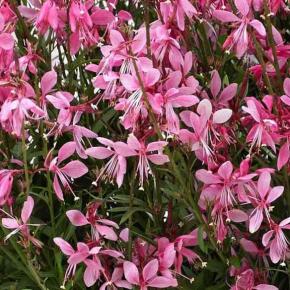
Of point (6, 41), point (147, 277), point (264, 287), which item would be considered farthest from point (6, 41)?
point (264, 287)

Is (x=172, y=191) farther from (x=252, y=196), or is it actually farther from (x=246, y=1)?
(x=246, y=1)

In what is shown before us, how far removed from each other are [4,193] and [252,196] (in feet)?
1.01

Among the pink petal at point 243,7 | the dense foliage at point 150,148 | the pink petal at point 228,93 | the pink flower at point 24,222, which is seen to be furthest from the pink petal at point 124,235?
the pink petal at point 243,7

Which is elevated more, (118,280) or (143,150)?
(143,150)

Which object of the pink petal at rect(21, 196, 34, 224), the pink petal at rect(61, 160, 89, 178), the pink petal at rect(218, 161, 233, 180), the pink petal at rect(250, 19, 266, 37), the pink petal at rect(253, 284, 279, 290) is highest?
the pink petal at rect(250, 19, 266, 37)

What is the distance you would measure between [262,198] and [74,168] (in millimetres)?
247

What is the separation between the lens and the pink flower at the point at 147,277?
1062 millimetres

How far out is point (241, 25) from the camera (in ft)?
3.51

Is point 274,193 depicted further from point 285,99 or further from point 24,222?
point 24,222

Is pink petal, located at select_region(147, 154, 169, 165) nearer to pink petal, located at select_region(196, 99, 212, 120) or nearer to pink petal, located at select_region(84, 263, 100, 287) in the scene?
pink petal, located at select_region(196, 99, 212, 120)

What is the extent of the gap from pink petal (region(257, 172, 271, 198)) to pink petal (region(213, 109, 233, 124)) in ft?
0.26

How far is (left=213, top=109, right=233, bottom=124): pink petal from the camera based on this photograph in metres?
1.01

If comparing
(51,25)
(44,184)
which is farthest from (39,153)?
(51,25)

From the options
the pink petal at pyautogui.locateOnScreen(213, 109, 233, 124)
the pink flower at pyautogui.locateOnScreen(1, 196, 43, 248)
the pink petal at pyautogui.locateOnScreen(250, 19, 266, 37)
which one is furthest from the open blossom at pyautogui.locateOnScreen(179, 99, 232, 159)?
the pink flower at pyautogui.locateOnScreen(1, 196, 43, 248)
